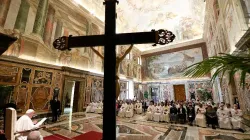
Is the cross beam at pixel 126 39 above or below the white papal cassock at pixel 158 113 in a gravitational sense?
above

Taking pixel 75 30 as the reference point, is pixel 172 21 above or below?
above

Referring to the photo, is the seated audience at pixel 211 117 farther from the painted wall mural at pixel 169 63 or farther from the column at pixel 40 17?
the painted wall mural at pixel 169 63

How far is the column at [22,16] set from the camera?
26.2 ft

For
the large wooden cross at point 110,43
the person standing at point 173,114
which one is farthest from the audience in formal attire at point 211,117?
the large wooden cross at point 110,43

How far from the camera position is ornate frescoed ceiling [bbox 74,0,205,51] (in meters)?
14.5

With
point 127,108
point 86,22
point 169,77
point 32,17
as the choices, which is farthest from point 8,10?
point 169,77

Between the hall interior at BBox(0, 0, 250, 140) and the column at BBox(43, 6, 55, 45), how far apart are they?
78 mm

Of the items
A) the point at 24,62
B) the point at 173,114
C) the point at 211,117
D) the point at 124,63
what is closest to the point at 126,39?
the point at 211,117

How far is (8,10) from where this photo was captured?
296 inches

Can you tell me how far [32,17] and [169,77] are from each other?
18777 mm

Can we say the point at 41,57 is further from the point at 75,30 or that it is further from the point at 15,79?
the point at 75,30

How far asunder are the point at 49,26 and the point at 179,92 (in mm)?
18863

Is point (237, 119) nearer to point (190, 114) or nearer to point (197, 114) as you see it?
point (197, 114)

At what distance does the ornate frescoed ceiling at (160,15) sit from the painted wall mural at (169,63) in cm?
239
